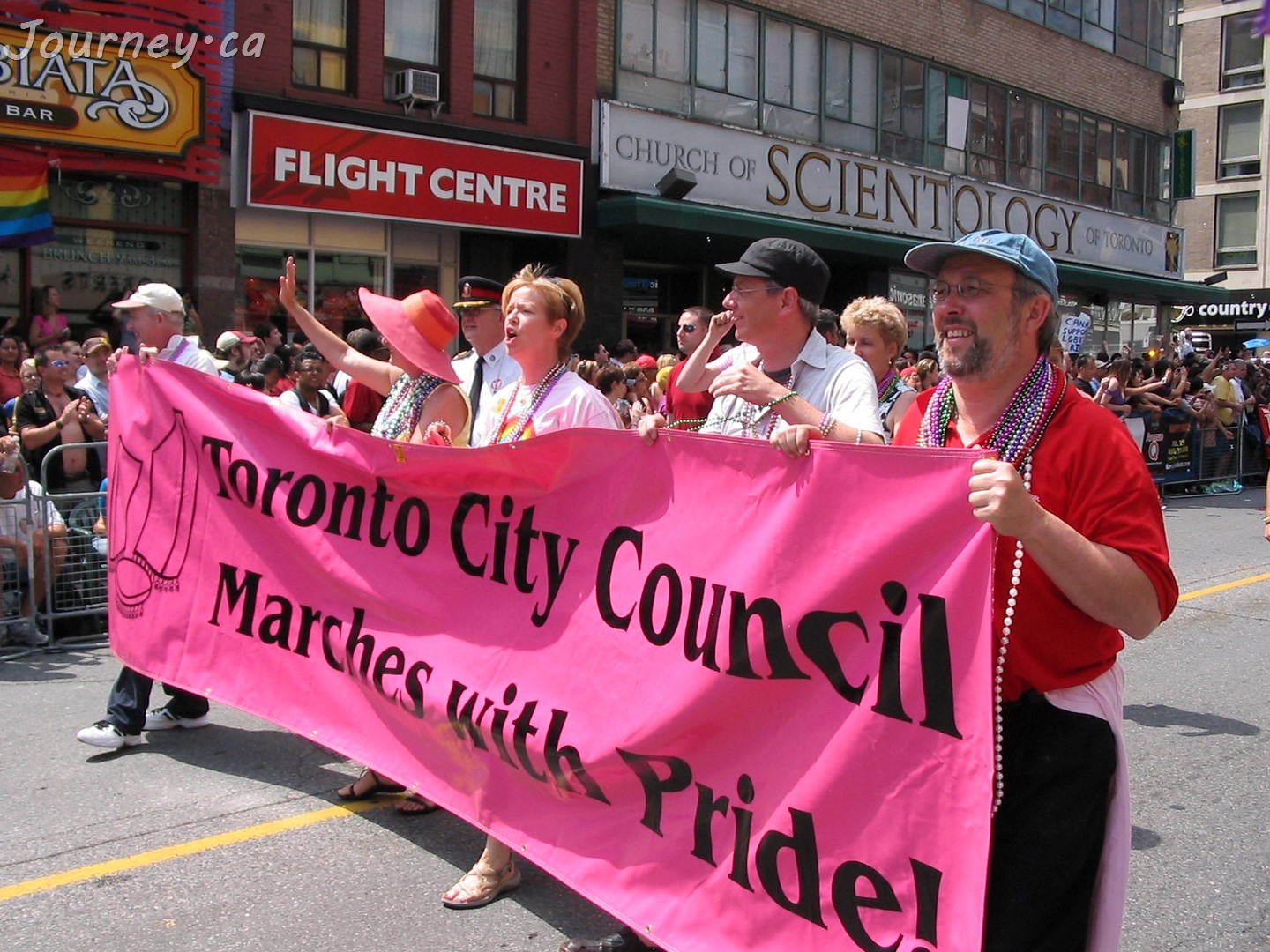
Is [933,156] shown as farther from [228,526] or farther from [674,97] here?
[228,526]

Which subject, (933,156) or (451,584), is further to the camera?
(933,156)

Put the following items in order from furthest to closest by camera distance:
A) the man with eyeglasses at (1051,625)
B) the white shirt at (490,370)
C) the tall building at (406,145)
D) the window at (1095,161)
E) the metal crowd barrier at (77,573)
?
the window at (1095,161) < the tall building at (406,145) < the metal crowd barrier at (77,573) < the white shirt at (490,370) < the man with eyeglasses at (1051,625)

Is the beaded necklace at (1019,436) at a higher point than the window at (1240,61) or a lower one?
lower

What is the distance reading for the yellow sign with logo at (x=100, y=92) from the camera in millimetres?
12141

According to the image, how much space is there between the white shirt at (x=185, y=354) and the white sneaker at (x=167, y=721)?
5.34ft

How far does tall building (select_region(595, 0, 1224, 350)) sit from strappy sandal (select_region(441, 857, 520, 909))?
13.9m

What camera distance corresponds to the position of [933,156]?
2339cm

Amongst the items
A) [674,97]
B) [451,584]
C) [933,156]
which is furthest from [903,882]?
[933,156]

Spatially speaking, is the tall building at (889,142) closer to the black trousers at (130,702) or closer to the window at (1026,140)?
the window at (1026,140)

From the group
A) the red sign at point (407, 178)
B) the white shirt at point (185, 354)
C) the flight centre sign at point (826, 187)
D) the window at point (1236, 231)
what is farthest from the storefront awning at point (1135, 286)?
the white shirt at point (185, 354)

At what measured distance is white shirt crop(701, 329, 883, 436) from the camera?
11.4ft

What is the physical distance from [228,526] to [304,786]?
44.4 inches
